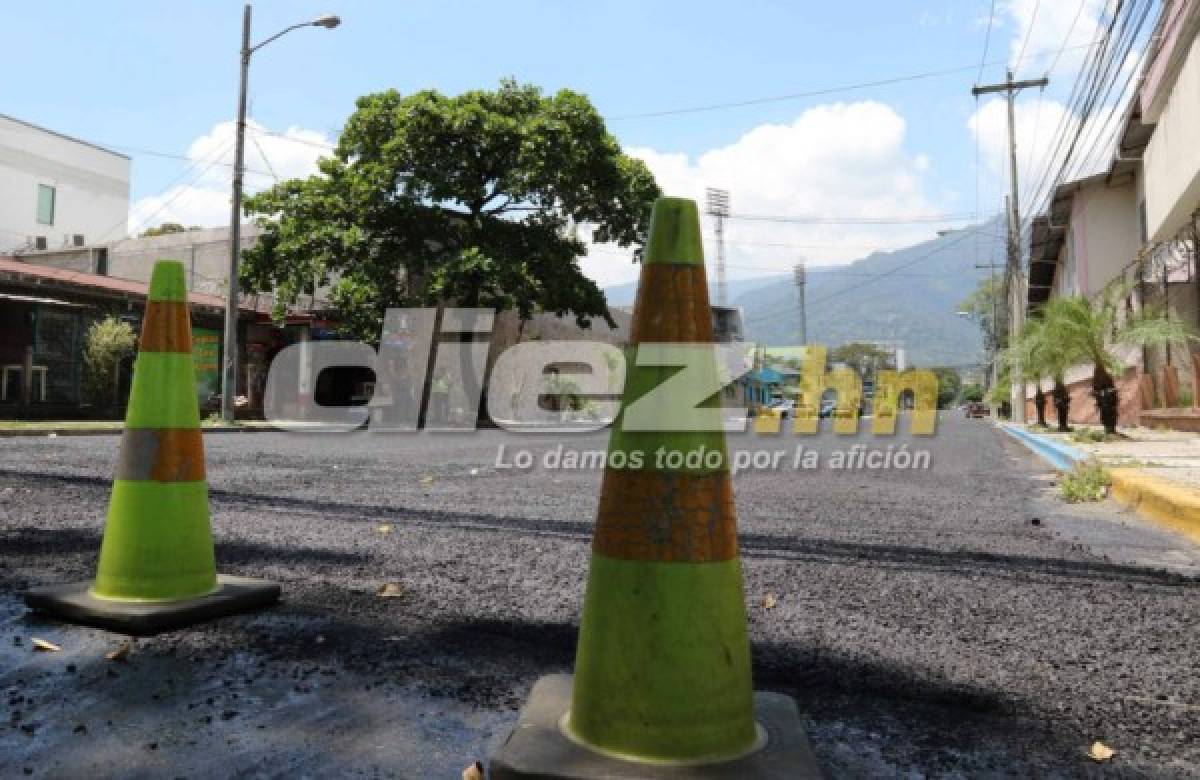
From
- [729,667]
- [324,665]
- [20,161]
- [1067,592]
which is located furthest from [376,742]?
[20,161]

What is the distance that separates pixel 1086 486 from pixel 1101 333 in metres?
10.7

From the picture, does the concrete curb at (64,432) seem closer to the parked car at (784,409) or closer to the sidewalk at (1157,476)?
the sidewalk at (1157,476)

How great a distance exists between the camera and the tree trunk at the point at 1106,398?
15.4m

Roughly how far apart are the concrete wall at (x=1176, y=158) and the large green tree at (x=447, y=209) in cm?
1157

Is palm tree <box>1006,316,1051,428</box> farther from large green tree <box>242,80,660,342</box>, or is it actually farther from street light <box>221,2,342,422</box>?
street light <box>221,2,342,422</box>

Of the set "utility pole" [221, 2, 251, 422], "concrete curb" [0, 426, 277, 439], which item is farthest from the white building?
"concrete curb" [0, 426, 277, 439]

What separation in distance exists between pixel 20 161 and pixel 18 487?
130 ft

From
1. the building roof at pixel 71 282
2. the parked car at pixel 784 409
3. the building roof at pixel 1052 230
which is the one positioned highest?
the building roof at pixel 1052 230

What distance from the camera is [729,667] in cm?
170

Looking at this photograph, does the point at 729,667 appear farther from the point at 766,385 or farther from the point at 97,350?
Answer: the point at 766,385

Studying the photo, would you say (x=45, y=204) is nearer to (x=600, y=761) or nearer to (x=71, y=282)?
(x=71, y=282)

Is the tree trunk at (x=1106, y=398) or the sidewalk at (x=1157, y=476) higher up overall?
the tree trunk at (x=1106, y=398)

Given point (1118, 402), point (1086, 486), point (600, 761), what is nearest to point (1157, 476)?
point (1086, 486)

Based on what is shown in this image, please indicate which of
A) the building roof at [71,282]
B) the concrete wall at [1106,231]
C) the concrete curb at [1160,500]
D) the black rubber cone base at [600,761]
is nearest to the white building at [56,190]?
the building roof at [71,282]
